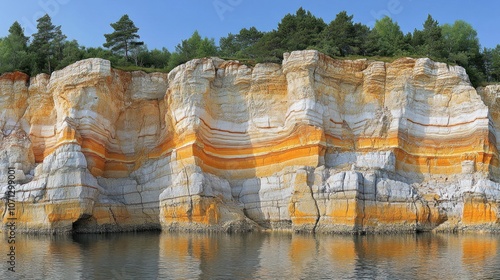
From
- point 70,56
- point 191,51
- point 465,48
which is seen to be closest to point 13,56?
point 70,56

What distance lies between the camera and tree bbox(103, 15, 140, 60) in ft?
169

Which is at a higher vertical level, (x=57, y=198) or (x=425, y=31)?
(x=425, y=31)

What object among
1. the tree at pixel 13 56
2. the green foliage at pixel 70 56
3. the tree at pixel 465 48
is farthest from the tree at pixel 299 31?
the tree at pixel 13 56

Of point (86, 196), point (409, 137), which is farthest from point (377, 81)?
point (86, 196)

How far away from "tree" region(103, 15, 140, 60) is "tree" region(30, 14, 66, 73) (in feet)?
14.4

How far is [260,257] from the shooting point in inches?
877

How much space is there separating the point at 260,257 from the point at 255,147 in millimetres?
A: 16841

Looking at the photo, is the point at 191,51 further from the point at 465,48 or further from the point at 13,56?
the point at 465,48

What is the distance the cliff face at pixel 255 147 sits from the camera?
33562mm

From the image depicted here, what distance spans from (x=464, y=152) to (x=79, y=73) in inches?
1075

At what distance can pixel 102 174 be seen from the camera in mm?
38781

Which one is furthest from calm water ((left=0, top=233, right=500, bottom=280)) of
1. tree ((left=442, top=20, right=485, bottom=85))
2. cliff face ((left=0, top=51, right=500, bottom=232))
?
tree ((left=442, top=20, right=485, bottom=85))

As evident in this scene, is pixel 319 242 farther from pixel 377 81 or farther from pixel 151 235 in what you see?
pixel 377 81

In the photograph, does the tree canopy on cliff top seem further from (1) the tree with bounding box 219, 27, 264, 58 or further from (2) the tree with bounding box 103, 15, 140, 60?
(1) the tree with bounding box 219, 27, 264, 58
